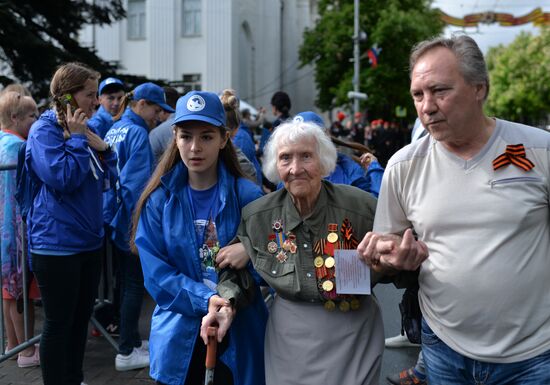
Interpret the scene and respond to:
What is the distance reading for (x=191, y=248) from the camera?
2809mm

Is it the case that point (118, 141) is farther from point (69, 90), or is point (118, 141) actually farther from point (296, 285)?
point (296, 285)

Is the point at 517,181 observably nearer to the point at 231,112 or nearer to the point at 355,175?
the point at 355,175

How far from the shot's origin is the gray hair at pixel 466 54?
2.21 metres

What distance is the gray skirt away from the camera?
2596 mm

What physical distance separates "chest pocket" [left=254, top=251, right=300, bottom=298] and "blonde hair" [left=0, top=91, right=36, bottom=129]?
10.5ft

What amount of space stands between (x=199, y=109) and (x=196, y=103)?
0.03 meters

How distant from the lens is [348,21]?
3997 cm

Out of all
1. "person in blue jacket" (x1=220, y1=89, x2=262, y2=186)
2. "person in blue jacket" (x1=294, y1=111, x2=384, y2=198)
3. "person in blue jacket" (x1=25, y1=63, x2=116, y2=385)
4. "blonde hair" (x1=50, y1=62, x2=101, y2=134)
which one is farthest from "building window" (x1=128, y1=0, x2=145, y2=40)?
"person in blue jacket" (x1=25, y1=63, x2=116, y2=385)

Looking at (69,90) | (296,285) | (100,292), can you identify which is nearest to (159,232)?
(296,285)

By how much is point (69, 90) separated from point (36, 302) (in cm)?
362

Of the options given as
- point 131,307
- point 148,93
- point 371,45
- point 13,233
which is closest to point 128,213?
point 131,307

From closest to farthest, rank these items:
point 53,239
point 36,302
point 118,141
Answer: point 53,239 < point 118,141 < point 36,302

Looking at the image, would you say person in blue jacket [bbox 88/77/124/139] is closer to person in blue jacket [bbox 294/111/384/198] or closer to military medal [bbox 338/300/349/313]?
person in blue jacket [bbox 294/111/384/198]

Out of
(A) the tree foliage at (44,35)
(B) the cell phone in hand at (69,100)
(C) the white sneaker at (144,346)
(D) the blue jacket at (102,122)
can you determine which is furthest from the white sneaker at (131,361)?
(A) the tree foliage at (44,35)
